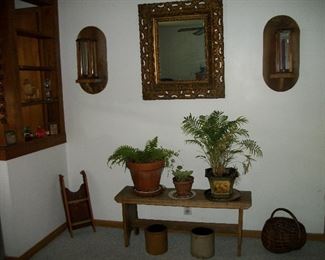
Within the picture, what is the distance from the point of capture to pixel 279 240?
2682 millimetres

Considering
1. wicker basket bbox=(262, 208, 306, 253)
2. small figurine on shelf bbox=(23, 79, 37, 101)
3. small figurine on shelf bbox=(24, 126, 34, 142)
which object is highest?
small figurine on shelf bbox=(23, 79, 37, 101)

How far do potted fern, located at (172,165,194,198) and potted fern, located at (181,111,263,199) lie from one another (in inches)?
6.5

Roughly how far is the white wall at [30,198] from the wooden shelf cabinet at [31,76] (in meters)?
0.12

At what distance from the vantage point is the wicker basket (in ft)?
8.78

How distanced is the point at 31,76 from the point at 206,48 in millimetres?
1752

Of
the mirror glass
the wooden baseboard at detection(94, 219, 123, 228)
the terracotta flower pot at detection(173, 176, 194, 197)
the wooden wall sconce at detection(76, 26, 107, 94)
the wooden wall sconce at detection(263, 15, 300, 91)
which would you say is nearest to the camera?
the wooden wall sconce at detection(263, 15, 300, 91)

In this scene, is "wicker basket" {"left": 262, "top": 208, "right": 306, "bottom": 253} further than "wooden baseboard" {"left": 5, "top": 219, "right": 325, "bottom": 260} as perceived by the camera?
No

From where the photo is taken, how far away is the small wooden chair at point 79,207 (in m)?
3.17

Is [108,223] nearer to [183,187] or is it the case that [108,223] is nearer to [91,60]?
[183,187]

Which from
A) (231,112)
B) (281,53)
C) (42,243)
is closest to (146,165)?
(231,112)

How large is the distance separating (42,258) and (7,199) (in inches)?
23.7

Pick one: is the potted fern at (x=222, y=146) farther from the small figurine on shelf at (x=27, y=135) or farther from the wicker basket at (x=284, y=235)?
the small figurine on shelf at (x=27, y=135)

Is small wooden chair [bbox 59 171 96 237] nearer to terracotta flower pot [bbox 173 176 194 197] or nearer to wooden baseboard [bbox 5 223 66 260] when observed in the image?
wooden baseboard [bbox 5 223 66 260]

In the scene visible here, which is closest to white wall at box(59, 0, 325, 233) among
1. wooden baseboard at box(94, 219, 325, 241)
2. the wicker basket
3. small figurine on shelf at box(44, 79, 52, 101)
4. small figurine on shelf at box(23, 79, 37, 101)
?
wooden baseboard at box(94, 219, 325, 241)
